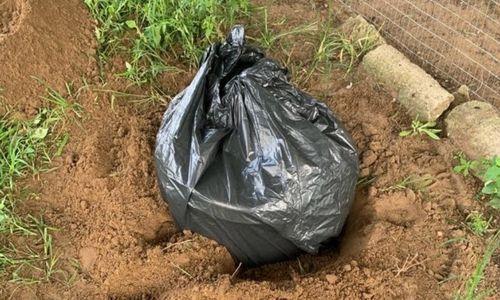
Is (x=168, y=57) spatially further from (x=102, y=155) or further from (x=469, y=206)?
(x=469, y=206)

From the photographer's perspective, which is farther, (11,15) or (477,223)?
(11,15)

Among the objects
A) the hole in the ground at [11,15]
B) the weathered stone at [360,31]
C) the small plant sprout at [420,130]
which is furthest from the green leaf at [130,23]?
the small plant sprout at [420,130]

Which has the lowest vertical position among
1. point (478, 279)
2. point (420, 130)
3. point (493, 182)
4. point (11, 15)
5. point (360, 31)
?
point (478, 279)

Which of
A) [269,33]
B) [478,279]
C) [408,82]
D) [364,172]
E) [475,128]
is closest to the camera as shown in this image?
[478,279]

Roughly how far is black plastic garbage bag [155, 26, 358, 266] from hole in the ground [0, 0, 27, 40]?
768mm

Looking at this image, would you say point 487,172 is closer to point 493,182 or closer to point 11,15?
point 493,182

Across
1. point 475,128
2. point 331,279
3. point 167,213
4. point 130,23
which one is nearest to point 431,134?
point 475,128

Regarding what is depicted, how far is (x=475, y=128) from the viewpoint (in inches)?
95.2

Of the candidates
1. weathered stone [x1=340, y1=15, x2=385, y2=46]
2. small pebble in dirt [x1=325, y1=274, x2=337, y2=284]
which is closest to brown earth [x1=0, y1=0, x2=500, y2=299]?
small pebble in dirt [x1=325, y1=274, x2=337, y2=284]

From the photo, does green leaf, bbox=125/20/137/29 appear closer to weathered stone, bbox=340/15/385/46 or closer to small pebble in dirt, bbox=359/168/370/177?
weathered stone, bbox=340/15/385/46

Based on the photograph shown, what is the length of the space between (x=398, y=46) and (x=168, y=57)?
106 cm

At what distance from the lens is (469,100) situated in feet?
8.46

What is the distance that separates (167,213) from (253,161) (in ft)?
1.38

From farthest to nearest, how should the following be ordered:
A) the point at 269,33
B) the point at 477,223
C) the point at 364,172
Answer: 1. the point at 269,33
2. the point at 364,172
3. the point at 477,223
